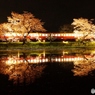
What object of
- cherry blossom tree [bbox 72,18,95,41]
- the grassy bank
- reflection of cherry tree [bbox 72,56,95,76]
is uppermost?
cherry blossom tree [bbox 72,18,95,41]

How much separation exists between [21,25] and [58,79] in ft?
128

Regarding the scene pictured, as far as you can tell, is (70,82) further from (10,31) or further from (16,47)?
(10,31)

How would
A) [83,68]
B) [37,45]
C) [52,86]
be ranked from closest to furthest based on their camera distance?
1. [52,86]
2. [83,68]
3. [37,45]

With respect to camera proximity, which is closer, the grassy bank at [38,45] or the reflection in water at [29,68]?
the reflection in water at [29,68]

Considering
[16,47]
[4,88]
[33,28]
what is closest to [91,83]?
[4,88]

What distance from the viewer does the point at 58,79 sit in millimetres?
15469

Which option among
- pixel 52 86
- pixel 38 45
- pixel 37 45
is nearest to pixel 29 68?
pixel 52 86

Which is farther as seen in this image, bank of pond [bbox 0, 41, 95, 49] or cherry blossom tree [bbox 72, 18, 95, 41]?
cherry blossom tree [bbox 72, 18, 95, 41]

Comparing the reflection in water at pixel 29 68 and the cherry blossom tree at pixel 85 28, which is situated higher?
the cherry blossom tree at pixel 85 28

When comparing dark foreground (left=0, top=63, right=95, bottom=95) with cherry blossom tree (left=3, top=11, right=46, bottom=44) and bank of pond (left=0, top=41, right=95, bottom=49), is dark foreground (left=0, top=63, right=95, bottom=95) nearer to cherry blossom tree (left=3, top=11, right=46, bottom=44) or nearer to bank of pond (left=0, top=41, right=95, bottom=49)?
bank of pond (left=0, top=41, right=95, bottom=49)

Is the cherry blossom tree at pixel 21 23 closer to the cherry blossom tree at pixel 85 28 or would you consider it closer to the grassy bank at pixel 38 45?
the grassy bank at pixel 38 45

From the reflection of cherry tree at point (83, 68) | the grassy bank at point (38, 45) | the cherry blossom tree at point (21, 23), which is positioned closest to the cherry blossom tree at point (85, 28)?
the grassy bank at point (38, 45)

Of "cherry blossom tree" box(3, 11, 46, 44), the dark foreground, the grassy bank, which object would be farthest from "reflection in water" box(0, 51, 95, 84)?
"cherry blossom tree" box(3, 11, 46, 44)

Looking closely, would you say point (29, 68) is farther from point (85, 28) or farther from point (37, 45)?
point (85, 28)
